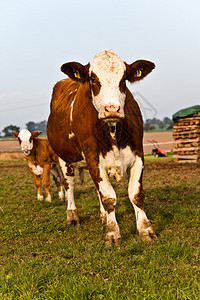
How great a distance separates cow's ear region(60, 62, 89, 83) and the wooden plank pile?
545 inches

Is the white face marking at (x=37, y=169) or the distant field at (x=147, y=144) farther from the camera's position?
the distant field at (x=147, y=144)

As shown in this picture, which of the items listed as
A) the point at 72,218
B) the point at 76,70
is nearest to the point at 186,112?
the point at 72,218

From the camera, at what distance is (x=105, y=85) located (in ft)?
13.1

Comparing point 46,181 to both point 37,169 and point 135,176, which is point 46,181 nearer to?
point 37,169

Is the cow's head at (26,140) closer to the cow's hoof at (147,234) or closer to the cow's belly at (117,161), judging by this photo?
the cow's belly at (117,161)

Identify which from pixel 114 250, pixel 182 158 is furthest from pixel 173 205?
pixel 182 158

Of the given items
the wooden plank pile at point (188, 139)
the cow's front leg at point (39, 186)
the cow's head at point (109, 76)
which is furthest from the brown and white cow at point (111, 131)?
the wooden plank pile at point (188, 139)

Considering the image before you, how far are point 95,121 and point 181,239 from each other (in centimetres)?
196

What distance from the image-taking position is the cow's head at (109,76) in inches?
147

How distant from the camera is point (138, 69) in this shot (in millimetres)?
4559

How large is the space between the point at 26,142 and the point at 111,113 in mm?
6083

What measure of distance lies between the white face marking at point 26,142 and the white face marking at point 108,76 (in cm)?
530

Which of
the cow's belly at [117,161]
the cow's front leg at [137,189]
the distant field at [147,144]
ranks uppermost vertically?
the cow's belly at [117,161]

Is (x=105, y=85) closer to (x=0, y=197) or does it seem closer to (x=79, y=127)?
(x=79, y=127)
